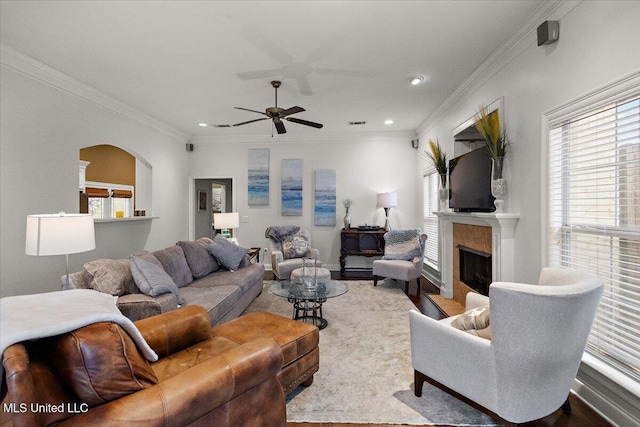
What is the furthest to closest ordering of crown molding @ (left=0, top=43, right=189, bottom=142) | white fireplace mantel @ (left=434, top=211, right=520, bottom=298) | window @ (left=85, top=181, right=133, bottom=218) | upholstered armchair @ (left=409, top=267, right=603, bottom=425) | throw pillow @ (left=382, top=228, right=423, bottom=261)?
throw pillow @ (left=382, top=228, right=423, bottom=261) → window @ (left=85, top=181, right=133, bottom=218) → crown molding @ (left=0, top=43, right=189, bottom=142) → white fireplace mantel @ (left=434, top=211, right=520, bottom=298) → upholstered armchair @ (left=409, top=267, right=603, bottom=425)

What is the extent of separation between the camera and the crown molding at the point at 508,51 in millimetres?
2184

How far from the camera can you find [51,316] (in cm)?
106

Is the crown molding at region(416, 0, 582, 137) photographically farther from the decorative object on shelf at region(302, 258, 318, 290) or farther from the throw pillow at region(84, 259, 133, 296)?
the throw pillow at region(84, 259, 133, 296)

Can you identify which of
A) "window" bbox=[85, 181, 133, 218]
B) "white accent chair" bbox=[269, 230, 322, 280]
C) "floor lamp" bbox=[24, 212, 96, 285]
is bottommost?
"white accent chair" bbox=[269, 230, 322, 280]

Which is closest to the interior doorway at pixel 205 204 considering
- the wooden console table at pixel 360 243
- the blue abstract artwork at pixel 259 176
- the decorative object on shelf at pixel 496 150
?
the blue abstract artwork at pixel 259 176

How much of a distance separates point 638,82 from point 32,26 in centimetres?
434

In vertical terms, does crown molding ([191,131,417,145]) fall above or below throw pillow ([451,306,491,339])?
above

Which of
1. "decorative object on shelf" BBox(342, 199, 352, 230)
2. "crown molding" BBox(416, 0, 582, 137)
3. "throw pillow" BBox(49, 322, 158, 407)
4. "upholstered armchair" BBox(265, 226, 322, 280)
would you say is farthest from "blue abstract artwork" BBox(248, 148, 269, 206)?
"throw pillow" BBox(49, 322, 158, 407)

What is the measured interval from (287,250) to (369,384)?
3.22 metres

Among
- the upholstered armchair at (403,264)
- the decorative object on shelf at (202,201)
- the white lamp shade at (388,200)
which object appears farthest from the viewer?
the decorative object on shelf at (202,201)

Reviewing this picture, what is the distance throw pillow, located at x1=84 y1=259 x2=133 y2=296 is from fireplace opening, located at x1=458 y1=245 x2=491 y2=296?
3.42m

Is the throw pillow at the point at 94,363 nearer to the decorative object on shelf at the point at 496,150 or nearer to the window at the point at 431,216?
the decorative object on shelf at the point at 496,150

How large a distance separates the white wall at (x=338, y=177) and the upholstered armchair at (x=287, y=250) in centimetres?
76

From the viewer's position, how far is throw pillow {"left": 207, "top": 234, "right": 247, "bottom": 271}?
392 cm
